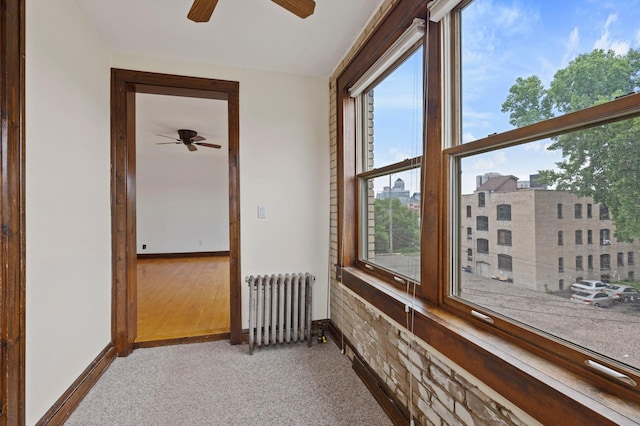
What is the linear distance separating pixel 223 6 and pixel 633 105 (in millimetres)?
2242

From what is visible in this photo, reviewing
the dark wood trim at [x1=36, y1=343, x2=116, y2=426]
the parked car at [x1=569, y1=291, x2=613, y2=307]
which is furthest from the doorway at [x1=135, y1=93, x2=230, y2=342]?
the parked car at [x1=569, y1=291, x2=613, y2=307]

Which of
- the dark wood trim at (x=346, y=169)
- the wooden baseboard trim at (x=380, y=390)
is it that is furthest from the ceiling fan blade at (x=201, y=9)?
the wooden baseboard trim at (x=380, y=390)

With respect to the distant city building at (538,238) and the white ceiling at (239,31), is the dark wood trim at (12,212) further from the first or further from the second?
the distant city building at (538,238)

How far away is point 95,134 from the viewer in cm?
239

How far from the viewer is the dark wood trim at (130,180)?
8.82ft

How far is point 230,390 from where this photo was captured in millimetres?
2221

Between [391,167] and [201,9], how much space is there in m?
1.50

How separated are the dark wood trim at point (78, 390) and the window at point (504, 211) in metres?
2.60

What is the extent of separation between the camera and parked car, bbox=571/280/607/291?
0.95 m

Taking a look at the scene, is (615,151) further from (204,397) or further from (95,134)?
(95,134)

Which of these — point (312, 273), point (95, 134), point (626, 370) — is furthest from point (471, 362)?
point (95, 134)

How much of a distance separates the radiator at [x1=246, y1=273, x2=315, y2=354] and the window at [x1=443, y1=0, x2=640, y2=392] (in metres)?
1.63

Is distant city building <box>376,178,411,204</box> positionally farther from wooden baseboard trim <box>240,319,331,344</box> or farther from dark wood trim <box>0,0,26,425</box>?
dark wood trim <box>0,0,26,425</box>

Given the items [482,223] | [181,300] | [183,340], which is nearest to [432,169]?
[482,223]
